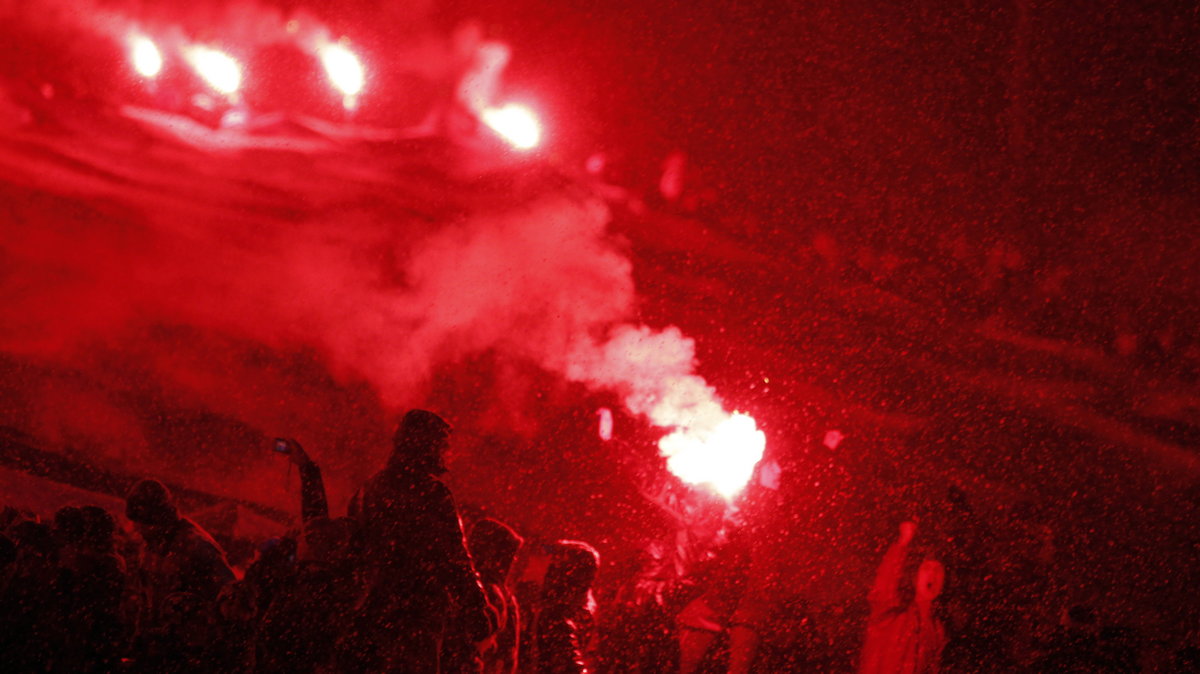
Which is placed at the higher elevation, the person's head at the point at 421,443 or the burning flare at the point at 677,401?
the burning flare at the point at 677,401

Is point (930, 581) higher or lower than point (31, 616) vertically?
higher

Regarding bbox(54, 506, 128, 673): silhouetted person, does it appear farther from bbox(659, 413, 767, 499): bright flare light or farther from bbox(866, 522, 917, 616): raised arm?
bbox(866, 522, 917, 616): raised arm

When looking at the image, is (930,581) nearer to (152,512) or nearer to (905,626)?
(905,626)

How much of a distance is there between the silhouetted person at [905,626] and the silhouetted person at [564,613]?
280 cm

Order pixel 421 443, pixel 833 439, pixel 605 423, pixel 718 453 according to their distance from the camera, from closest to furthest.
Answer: pixel 421 443
pixel 718 453
pixel 605 423
pixel 833 439

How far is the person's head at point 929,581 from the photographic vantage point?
20.5 feet

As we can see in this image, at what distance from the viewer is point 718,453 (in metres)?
7.91

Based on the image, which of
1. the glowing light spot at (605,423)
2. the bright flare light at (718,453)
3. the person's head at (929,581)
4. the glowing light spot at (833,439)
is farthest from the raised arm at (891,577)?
the glowing light spot at (833,439)

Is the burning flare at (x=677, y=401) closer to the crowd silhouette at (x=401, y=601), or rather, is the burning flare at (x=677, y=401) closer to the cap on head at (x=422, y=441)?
the crowd silhouette at (x=401, y=601)

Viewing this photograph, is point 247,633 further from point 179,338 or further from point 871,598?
point 179,338

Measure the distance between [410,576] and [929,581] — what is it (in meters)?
4.27

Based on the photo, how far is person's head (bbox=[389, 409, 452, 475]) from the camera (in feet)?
11.1

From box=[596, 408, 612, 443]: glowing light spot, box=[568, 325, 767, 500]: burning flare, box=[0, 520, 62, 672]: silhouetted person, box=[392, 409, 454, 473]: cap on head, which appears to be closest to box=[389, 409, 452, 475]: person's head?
box=[392, 409, 454, 473]: cap on head

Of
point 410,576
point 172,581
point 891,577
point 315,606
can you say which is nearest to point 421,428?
point 410,576
